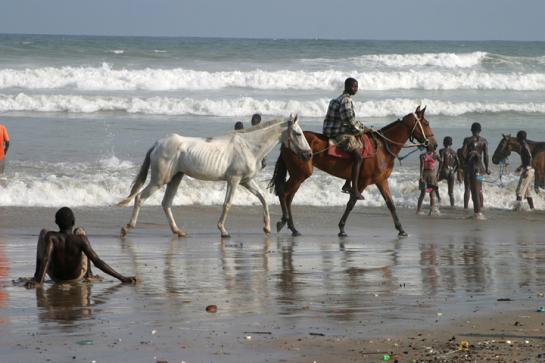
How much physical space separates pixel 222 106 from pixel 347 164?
20804 millimetres

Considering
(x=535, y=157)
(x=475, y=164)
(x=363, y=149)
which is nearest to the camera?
(x=363, y=149)

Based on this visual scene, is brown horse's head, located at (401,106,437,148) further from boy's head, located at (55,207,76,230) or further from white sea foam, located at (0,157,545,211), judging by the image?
boy's head, located at (55,207,76,230)

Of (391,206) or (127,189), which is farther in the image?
(127,189)

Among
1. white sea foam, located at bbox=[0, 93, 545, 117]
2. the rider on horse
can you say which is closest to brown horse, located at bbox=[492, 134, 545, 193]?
the rider on horse

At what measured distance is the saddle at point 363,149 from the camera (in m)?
16.1

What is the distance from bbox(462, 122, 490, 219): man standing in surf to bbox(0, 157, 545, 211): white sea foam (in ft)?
4.89

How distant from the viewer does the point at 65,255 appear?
10.4 m

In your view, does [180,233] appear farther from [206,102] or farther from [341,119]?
[206,102]

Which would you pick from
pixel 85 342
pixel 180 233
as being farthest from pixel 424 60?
pixel 85 342

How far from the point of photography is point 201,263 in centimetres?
1228

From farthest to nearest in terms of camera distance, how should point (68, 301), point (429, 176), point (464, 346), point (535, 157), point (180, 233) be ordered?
point (535, 157) < point (429, 176) < point (180, 233) < point (68, 301) < point (464, 346)

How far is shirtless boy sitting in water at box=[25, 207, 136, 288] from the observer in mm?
10180

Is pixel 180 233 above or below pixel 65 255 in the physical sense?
below

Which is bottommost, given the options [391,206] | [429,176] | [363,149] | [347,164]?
[391,206]
